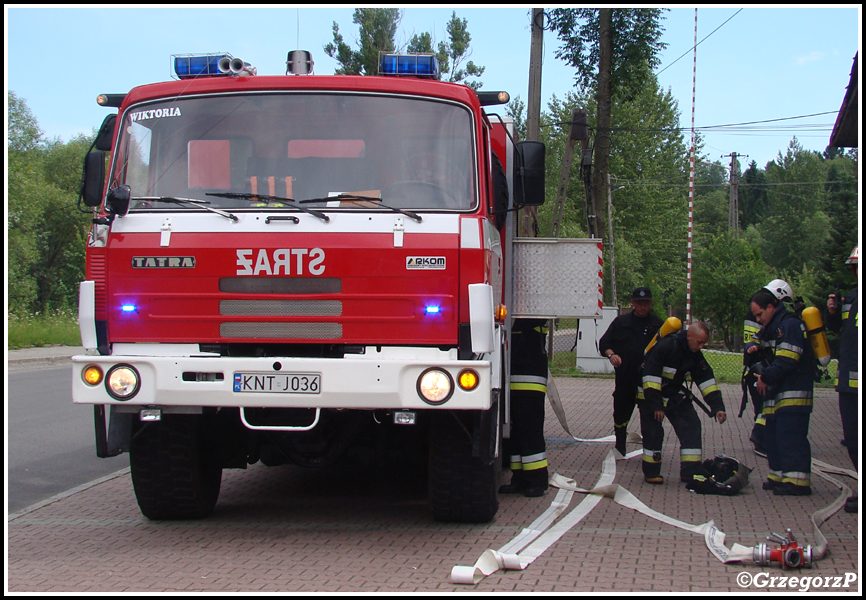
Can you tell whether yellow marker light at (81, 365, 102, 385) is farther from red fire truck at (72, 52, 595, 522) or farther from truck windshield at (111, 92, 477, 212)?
truck windshield at (111, 92, 477, 212)

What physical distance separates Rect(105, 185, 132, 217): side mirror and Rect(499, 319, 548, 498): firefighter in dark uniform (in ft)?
10.7

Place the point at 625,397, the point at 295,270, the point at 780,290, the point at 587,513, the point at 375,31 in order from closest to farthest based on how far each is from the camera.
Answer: the point at 295,270
the point at 587,513
the point at 780,290
the point at 625,397
the point at 375,31

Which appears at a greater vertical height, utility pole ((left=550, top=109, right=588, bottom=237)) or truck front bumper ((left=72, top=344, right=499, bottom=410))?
utility pole ((left=550, top=109, right=588, bottom=237))

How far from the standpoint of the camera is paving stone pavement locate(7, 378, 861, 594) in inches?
189

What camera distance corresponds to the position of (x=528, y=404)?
23.9 ft

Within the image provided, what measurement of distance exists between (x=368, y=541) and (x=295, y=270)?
1823 millimetres

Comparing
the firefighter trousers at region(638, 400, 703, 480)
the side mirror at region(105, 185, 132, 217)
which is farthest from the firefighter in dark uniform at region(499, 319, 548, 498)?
the side mirror at region(105, 185, 132, 217)

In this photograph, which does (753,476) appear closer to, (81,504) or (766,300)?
(766,300)

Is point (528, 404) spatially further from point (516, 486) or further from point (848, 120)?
point (848, 120)

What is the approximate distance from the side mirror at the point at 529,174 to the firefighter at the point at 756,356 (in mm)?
2965

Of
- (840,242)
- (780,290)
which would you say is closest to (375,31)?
(780,290)

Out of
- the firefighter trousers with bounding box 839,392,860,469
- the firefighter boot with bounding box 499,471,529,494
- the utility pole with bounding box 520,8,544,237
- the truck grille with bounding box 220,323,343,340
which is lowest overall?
the firefighter boot with bounding box 499,471,529,494

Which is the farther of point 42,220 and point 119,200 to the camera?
point 42,220

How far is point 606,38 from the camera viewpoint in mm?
21172
